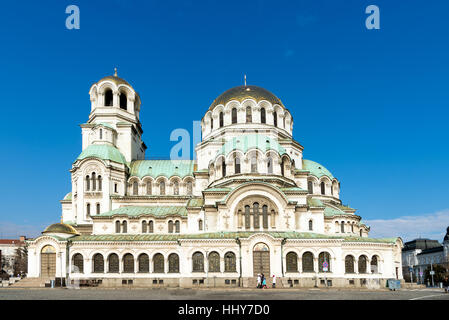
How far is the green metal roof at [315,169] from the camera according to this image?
6160cm

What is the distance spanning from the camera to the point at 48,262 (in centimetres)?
4744

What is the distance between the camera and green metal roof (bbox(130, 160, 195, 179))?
59.6 m

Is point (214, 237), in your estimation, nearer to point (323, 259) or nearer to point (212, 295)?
point (323, 259)

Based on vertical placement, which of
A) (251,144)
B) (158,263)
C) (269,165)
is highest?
(251,144)

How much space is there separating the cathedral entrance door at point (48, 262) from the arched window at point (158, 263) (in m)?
10.6

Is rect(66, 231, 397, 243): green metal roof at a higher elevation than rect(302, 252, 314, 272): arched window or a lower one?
higher

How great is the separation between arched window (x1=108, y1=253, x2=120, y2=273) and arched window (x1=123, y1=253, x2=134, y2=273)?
714mm

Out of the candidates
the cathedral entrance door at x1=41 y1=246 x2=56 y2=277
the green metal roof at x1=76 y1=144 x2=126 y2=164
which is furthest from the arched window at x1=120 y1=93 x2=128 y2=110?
the cathedral entrance door at x1=41 y1=246 x2=56 y2=277

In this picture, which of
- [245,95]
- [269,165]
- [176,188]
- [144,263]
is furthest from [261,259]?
[245,95]

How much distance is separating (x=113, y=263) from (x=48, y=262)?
6944 mm

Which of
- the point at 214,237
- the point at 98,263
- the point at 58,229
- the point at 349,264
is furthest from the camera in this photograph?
the point at 58,229

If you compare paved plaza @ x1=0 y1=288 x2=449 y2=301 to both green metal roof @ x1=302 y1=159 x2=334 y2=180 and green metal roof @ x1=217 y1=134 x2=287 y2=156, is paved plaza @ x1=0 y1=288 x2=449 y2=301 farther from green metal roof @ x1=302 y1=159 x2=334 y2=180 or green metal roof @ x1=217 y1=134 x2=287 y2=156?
green metal roof @ x1=302 y1=159 x2=334 y2=180
